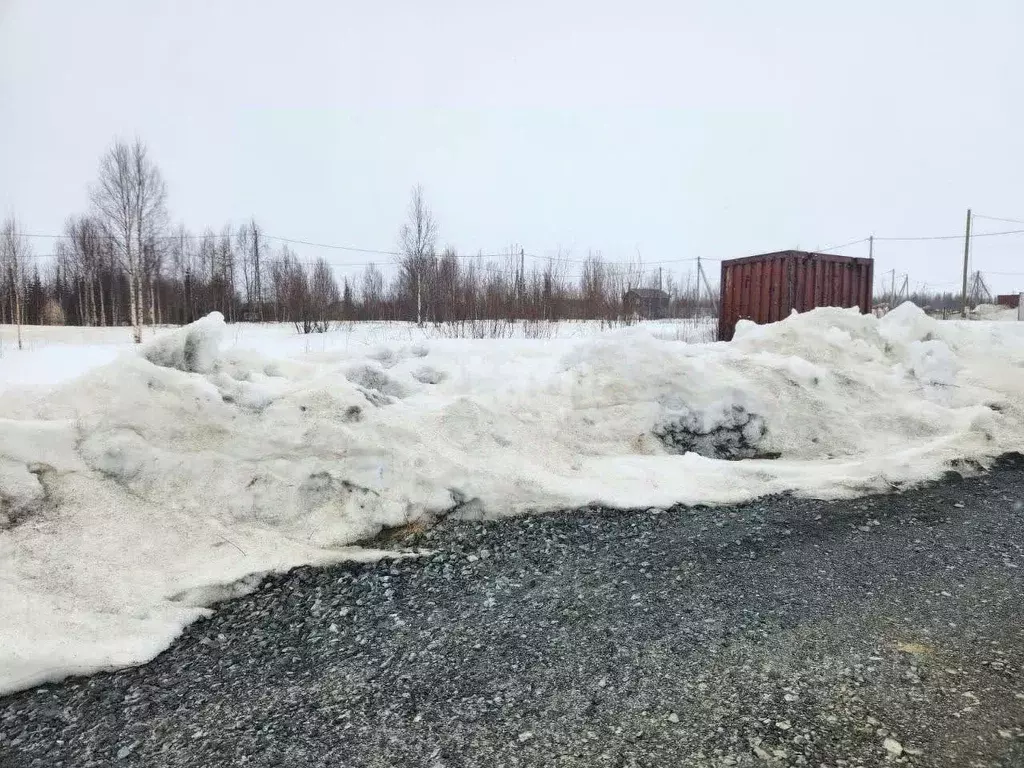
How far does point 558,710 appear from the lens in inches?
74.0

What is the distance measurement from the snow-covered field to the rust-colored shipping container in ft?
12.6

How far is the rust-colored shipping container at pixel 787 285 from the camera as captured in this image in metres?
10.4

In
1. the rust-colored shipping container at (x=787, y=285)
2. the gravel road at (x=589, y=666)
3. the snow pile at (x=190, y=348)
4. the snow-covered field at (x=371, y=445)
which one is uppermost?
the rust-colored shipping container at (x=787, y=285)

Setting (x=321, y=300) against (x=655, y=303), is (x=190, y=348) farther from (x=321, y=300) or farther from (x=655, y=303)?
(x=655, y=303)

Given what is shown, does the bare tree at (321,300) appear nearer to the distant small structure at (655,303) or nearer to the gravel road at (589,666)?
the distant small structure at (655,303)

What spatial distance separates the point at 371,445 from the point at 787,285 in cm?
911

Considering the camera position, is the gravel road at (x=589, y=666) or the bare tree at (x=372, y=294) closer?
the gravel road at (x=589, y=666)

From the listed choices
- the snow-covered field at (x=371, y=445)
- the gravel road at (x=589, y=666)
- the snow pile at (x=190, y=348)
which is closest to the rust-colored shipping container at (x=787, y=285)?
the snow-covered field at (x=371, y=445)

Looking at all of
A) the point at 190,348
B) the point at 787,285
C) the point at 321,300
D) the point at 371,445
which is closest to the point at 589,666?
the point at 371,445

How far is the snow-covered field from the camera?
265 cm

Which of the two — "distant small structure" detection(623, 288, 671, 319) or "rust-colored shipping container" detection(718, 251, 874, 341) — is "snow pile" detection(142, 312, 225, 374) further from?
"distant small structure" detection(623, 288, 671, 319)

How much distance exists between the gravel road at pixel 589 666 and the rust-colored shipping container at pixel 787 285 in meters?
7.90

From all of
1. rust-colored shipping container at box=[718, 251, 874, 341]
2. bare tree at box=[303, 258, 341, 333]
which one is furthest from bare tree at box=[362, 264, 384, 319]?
rust-colored shipping container at box=[718, 251, 874, 341]

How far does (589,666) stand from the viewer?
2.11m
